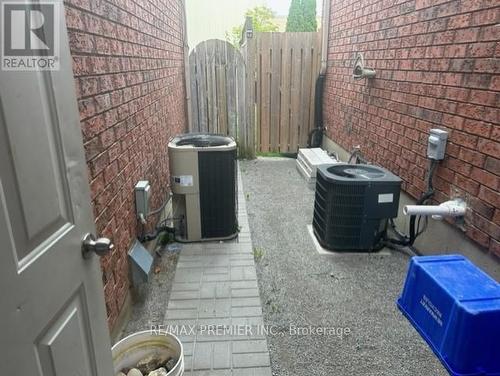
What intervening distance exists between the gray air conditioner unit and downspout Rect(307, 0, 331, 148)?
123 inches

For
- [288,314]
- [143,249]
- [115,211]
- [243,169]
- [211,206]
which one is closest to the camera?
[115,211]

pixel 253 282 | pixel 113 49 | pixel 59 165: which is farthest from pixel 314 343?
pixel 113 49

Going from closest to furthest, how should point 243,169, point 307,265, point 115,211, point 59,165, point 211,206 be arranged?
1. point 59,165
2. point 115,211
3. point 307,265
4. point 211,206
5. point 243,169

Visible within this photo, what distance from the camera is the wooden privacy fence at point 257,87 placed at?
5.75 meters

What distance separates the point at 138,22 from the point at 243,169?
127 inches

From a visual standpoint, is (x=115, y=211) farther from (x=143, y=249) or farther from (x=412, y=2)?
(x=412, y=2)

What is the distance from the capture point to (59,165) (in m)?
0.94

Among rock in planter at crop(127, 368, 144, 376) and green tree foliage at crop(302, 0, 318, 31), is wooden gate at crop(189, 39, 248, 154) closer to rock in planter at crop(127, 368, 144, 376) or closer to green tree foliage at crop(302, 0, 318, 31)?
rock in planter at crop(127, 368, 144, 376)

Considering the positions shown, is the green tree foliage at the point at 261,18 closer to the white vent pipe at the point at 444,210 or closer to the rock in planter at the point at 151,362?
the white vent pipe at the point at 444,210

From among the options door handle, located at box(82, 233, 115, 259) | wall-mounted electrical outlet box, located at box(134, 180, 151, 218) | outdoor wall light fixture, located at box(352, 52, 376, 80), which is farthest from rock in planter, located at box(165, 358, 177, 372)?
outdoor wall light fixture, located at box(352, 52, 376, 80)

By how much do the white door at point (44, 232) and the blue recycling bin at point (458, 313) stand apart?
1309 mm

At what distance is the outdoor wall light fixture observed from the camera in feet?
12.7

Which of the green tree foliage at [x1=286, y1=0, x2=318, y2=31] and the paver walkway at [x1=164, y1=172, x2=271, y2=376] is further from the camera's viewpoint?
the green tree foliage at [x1=286, y1=0, x2=318, y2=31]

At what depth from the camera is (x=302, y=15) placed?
10.1 meters
